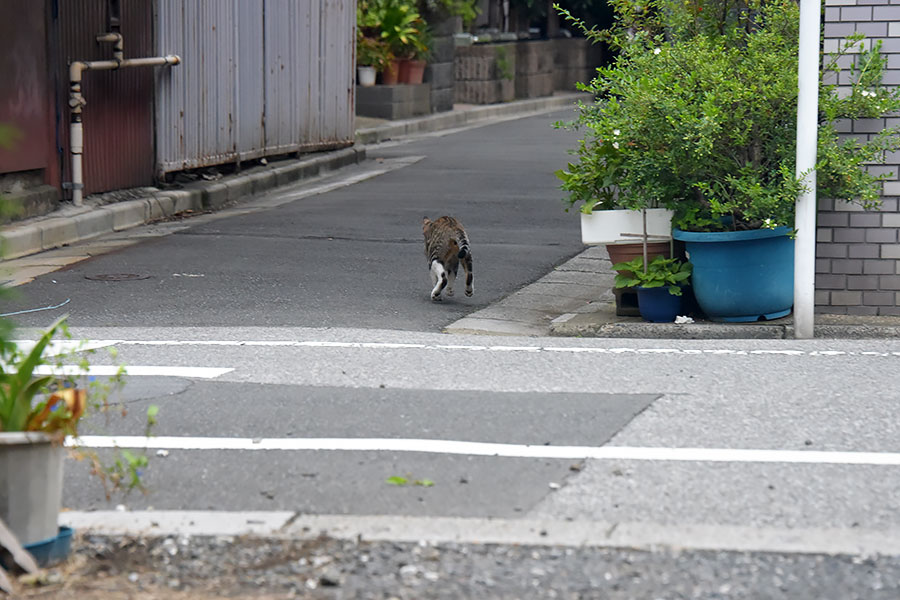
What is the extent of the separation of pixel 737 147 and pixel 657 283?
1.07 meters

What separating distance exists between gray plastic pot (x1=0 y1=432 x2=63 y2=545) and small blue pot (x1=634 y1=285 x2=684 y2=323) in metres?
5.44

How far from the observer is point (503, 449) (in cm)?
605

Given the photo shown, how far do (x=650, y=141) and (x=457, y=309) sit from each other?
1.99 metres

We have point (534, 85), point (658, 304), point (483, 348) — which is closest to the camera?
point (483, 348)

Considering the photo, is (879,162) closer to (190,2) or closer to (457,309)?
(457,309)

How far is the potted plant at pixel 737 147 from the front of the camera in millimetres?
8914

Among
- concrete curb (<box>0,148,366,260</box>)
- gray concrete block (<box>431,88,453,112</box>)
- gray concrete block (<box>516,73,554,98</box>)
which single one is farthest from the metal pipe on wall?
gray concrete block (<box>516,73,554,98</box>)

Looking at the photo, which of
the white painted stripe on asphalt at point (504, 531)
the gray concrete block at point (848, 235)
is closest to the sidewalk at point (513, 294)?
the gray concrete block at point (848, 235)

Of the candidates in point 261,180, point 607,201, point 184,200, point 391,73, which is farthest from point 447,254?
point 391,73

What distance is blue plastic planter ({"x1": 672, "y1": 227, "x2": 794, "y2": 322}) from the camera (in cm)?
907

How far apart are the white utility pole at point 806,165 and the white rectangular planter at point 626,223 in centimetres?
90

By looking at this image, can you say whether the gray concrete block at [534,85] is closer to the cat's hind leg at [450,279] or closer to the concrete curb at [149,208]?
the concrete curb at [149,208]

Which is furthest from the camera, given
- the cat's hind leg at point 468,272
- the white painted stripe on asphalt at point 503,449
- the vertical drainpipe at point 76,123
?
the vertical drainpipe at point 76,123

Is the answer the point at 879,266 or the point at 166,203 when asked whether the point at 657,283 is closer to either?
the point at 879,266
